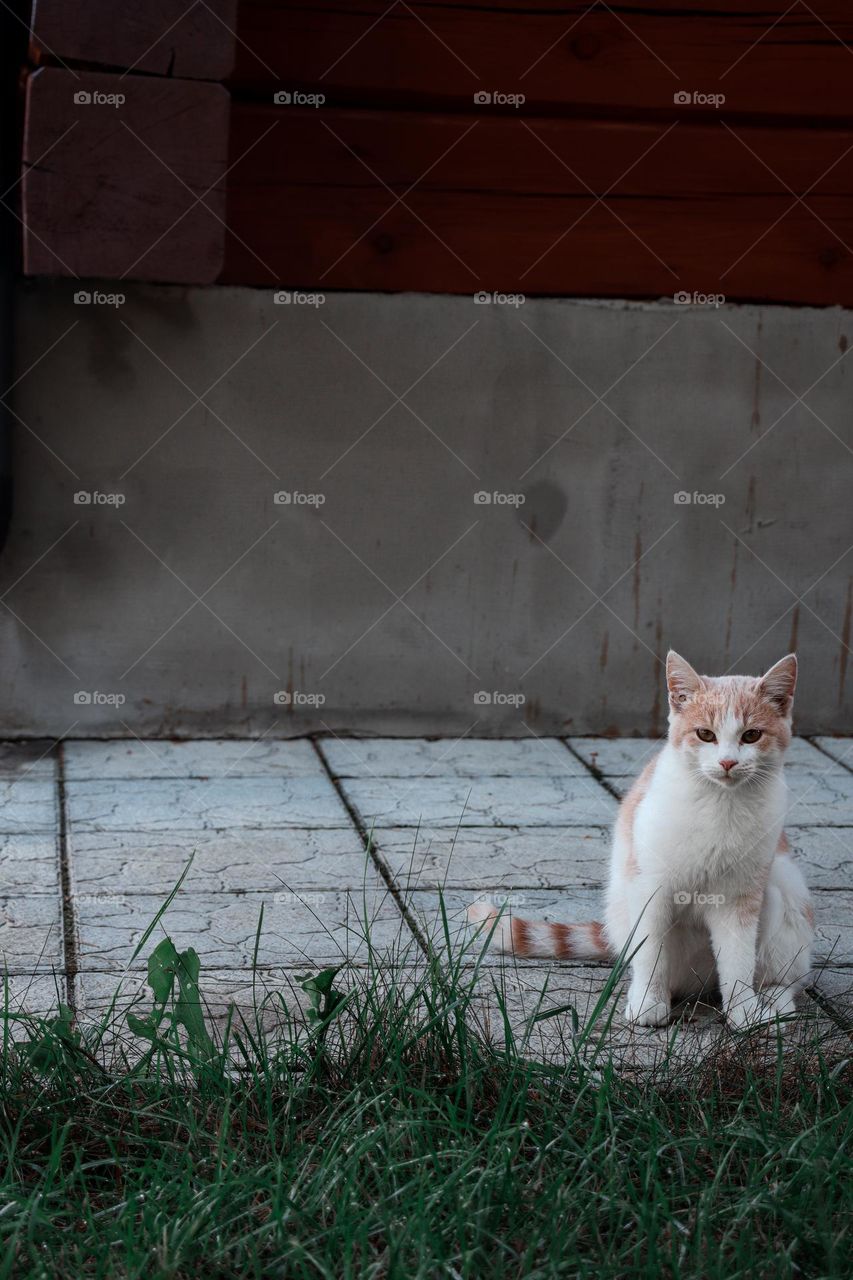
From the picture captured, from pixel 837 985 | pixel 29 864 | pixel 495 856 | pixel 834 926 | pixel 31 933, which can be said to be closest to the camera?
pixel 837 985

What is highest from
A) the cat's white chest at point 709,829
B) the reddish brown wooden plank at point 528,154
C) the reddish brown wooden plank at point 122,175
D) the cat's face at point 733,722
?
the reddish brown wooden plank at point 528,154

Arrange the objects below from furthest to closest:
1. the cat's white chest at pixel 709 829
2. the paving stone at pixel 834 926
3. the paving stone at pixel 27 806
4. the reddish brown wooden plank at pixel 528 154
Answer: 1. the reddish brown wooden plank at pixel 528 154
2. the paving stone at pixel 27 806
3. the paving stone at pixel 834 926
4. the cat's white chest at pixel 709 829

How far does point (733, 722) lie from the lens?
3098 millimetres

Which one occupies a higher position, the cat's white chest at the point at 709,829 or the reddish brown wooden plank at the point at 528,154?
the reddish brown wooden plank at the point at 528,154

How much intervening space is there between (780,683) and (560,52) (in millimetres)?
3269

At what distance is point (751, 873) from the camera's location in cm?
310

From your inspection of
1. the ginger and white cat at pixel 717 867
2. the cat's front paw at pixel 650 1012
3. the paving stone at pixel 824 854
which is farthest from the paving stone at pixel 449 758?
the cat's front paw at pixel 650 1012

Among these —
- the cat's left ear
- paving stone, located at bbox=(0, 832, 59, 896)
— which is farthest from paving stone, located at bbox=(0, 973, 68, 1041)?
the cat's left ear

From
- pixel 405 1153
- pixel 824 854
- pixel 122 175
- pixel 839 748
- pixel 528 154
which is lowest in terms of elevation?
pixel 405 1153

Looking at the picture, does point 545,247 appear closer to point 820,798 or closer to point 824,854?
point 820,798

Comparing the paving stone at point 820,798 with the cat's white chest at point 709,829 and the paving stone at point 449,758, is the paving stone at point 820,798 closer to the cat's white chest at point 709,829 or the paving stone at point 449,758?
the paving stone at point 449,758

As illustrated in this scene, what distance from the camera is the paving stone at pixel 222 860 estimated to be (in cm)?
403

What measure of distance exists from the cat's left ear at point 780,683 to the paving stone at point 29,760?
2866mm

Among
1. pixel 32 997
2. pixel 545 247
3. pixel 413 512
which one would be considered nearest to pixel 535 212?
pixel 545 247
